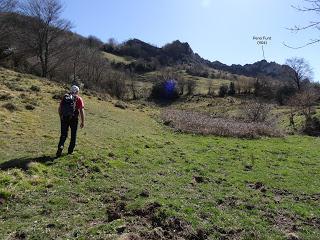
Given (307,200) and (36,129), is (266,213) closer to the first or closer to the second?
(307,200)

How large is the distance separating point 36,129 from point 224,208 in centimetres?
1178

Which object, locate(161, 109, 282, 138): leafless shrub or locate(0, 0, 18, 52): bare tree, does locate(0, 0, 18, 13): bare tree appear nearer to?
locate(0, 0, 18, 52): bare tree

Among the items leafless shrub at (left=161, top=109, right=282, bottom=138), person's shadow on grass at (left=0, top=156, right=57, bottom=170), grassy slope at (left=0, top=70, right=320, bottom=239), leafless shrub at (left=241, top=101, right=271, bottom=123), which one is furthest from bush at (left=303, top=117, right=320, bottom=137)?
person's shadow on grass at (left=0, top=156, right=57, bottom=170)

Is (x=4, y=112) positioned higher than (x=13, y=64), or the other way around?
(x=13, y=64)

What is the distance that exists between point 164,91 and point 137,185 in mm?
95759

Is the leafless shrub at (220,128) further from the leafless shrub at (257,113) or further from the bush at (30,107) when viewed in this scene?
the bush at (30,107)

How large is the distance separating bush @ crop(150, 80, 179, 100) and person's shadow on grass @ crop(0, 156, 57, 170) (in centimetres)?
9203

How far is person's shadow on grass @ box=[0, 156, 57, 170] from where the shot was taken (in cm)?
1406

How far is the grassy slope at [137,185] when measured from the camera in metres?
10.6

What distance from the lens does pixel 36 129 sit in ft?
69.8

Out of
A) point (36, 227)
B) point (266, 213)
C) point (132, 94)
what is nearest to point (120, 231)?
point (36, 227)

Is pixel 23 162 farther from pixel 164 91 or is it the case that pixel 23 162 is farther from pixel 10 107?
A: pixel 164 91

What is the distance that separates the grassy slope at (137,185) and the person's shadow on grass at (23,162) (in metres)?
0.03

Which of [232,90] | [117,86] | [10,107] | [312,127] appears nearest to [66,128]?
[10,107]
